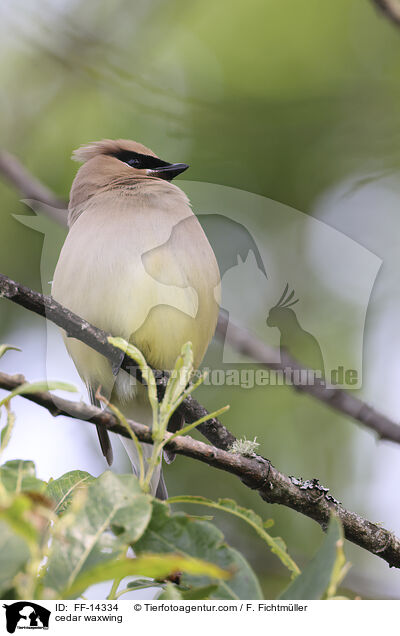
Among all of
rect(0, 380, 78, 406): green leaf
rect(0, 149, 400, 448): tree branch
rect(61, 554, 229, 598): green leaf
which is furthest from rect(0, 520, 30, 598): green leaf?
rect(0, 149, 400, 448): tree branch

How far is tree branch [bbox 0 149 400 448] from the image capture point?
2.80 m

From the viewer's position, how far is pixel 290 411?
3.58 meters

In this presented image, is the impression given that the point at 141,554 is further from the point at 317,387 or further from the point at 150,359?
the point at 317,387

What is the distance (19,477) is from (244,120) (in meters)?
2.66

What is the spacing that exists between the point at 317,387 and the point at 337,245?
1238mm

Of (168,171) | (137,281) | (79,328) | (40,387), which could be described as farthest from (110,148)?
(40,387)

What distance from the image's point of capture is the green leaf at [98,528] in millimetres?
822

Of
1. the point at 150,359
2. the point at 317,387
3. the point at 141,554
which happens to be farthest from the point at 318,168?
the point at 141,554

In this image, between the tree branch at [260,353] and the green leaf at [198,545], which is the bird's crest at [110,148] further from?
the green leaf at [198,545]

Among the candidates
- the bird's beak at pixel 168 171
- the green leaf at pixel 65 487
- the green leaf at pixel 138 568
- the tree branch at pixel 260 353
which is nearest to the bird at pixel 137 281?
the bird's beak at pixel 168 171

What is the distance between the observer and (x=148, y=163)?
3.17 meters
